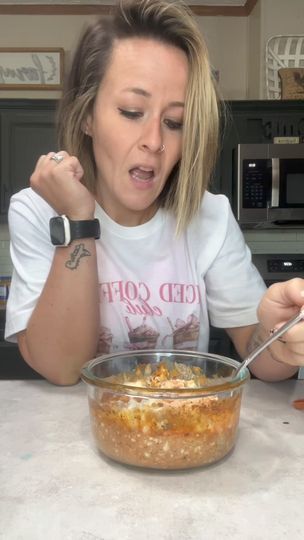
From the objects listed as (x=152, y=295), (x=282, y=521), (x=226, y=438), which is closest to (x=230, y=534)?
(x=282, y=521)

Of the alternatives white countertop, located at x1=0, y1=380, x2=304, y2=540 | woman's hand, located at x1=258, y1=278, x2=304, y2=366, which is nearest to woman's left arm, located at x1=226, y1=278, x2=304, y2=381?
woman's hand, located at x1=258, y1=278, x2=304, y2=366

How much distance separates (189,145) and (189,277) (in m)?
0.30

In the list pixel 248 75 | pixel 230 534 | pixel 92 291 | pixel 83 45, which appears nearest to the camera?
pixel 230 534

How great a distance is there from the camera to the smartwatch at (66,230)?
41.9 inches

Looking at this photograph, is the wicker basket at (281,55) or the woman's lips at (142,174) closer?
the woman's lips at (142,174)

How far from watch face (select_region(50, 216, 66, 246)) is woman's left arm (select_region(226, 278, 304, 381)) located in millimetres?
406

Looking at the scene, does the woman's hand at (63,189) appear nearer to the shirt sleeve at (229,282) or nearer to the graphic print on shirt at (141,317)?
the graphic print on shirt at (141,317)

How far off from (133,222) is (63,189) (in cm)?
24

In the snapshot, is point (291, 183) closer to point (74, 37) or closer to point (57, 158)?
point (74, 37)

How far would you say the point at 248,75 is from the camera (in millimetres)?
3398

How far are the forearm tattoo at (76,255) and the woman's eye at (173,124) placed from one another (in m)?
0.31

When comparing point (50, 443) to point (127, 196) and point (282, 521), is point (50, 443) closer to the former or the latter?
point (282, 521)

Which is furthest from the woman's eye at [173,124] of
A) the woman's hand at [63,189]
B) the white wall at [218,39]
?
the white wall at [218,39]

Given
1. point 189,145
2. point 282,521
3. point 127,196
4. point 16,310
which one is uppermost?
point 189,145
